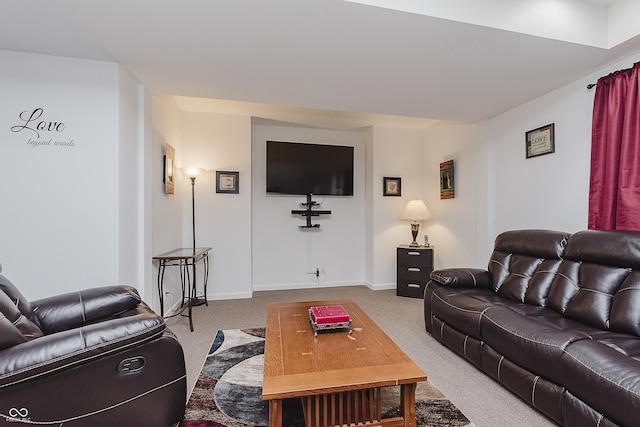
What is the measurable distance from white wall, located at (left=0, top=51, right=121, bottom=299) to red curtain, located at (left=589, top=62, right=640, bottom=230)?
156 inches

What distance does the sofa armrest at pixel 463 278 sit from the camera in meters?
2.73

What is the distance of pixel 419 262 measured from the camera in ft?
14.0

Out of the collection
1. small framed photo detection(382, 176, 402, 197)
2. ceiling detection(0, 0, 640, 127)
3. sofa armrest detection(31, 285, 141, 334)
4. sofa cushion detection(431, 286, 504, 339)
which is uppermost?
ceiling detection(0, 0, 640, 127)

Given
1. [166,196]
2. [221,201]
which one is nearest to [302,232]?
[221,201]

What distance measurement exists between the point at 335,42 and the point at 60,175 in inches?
92.3

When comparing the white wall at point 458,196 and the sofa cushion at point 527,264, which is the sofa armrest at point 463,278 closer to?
the sofa cushion at point 527,264

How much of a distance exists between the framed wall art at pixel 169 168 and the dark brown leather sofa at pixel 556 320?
9.92ft

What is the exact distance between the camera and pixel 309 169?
4656 mm

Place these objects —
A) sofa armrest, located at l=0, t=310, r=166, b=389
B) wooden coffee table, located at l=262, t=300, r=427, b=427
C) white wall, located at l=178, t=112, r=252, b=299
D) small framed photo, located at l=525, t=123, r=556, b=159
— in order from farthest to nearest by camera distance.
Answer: white wall, located at l=178, t=112, r=252, b=299, small framed photo, located at l=525, t=123, r=556, b=159, wooden coffee table, located at l=262, t=300, r=427, b=427, sofa armrest, located at l=0, t=310, r=166, b=389

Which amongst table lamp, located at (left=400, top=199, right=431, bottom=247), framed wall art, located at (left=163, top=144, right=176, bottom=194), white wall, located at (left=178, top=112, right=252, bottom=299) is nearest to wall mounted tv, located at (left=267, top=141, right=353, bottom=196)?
white wall, located at (left=178, top=112, right=252, bottom=299)

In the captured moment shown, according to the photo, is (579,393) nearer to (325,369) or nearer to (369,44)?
(325,369)

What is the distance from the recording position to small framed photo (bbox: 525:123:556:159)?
2908 mm

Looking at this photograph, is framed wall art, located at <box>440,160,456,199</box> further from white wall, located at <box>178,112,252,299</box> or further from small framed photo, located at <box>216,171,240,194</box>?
small framed photo, located at <box>216,171,240,194</box>

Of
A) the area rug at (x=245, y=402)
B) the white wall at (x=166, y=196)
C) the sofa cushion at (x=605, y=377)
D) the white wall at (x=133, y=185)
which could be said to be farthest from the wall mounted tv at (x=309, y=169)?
the sofa cushion at (x=605, y=377)
